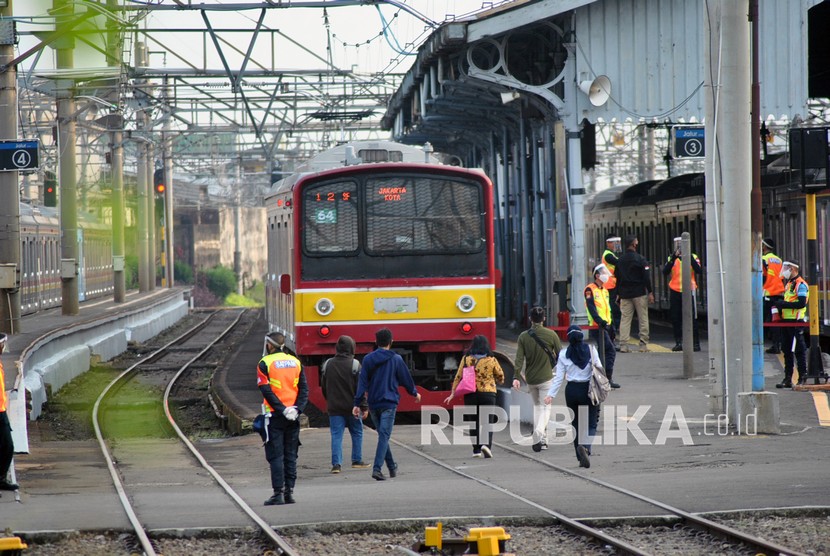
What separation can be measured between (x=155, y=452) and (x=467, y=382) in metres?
4.11

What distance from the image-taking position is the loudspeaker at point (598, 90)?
71.8ft

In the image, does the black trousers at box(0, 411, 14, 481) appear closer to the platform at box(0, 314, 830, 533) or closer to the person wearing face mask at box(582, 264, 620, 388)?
the platform at box(0, 314, 830, 533)

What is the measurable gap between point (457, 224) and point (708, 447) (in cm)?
466

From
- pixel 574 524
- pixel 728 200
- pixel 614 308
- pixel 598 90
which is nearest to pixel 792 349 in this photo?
pixel 728 200

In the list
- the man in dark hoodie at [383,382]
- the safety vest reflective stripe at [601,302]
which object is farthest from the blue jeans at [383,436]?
the safety vest reflective stripe at [601,302]

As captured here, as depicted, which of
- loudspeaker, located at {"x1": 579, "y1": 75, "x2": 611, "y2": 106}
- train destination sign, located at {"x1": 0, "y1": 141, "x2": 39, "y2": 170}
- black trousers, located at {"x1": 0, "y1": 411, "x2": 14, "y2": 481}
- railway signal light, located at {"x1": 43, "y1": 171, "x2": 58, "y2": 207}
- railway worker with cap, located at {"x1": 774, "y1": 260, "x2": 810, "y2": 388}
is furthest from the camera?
railway signal light, located at {"x1": 43, "y1": 171, "x2": 58, "y2": 207}

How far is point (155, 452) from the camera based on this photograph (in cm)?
1439

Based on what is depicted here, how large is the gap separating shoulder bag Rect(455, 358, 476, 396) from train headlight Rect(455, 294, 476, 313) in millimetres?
3074

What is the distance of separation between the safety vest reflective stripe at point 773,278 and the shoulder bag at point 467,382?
7211 mm

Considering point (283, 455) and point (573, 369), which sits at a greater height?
point (573, 369)

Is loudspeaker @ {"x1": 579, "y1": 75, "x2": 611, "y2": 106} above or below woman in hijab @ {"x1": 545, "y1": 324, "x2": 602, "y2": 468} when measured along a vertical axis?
above

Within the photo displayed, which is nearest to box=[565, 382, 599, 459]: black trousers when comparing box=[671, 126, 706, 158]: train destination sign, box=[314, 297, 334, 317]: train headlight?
box=[314, 297, 334, 317]: train headlight

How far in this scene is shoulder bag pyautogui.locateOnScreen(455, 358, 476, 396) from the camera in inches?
487

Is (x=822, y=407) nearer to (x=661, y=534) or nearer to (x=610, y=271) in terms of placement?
(x=610, y=271)
